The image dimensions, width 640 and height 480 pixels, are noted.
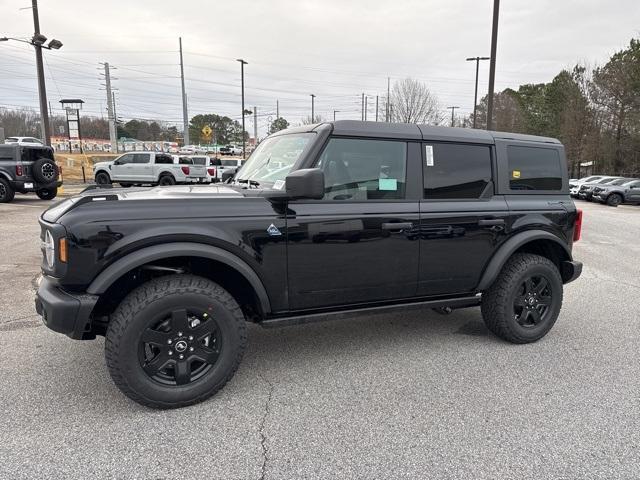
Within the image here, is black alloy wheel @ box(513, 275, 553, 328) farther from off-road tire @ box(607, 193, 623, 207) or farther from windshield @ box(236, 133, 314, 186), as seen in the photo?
off-road tire @ box(607, 193, 623, 207)

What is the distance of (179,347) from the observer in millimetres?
2898

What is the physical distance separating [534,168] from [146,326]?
11.5 feet

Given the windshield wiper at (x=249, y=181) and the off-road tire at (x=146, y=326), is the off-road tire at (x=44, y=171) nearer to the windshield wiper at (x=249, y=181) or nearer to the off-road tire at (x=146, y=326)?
the windshield wiper at (x=249, y=181)

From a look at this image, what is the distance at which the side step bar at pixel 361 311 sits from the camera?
323 centimetres

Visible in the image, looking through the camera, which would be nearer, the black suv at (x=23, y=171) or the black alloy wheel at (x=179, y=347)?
the black alloy wheel at (x=179, y=347)

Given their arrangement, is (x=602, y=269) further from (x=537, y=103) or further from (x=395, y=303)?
(x=537, y=103)

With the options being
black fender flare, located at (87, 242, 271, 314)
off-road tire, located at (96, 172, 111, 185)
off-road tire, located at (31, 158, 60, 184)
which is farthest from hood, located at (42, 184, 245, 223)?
off-road tire, located at (96, 172, 111, 185)

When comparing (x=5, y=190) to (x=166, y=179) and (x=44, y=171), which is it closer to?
(x=44, y=171)

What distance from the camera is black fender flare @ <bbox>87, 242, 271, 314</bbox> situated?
269 centimetres

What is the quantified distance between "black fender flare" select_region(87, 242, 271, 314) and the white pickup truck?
2140 cm

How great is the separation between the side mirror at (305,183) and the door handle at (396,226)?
68cm

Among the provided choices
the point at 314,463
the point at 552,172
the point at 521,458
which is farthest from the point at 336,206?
the point at 552,172

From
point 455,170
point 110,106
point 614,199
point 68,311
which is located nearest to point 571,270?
point 455,170

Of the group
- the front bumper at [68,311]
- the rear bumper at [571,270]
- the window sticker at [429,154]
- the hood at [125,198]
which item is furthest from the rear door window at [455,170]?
the front bumper at [68,311]
